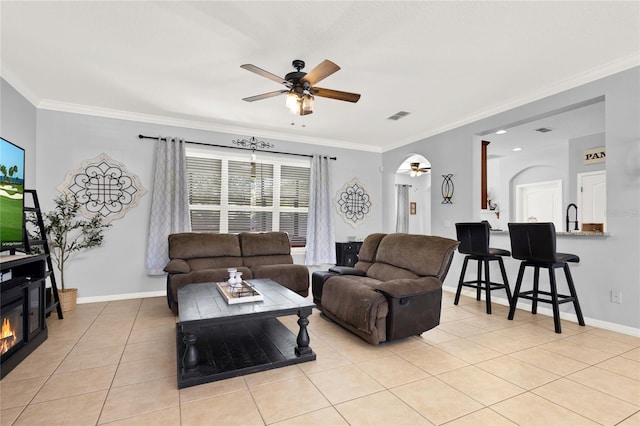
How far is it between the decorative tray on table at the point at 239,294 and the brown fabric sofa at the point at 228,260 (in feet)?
2.94

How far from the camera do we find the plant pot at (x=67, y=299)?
3.74 metres

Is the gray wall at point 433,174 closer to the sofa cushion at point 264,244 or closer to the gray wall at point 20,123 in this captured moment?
the gray wall at point 20,123

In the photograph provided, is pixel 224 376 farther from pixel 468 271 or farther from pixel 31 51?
pixel 468 271

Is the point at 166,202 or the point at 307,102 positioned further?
the point at 166,202

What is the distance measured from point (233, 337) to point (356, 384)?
125cm

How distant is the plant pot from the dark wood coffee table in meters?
1.85

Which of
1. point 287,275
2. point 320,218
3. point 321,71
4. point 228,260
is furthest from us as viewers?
point 320,218

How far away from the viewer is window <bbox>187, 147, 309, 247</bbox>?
5.08 metres

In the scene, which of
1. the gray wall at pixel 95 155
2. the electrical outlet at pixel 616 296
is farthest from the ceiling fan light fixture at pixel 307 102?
the electrical outlet at pixel 616 296

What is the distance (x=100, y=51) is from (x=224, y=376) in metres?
2.99

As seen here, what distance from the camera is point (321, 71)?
259cm

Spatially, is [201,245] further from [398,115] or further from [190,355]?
[398,115]

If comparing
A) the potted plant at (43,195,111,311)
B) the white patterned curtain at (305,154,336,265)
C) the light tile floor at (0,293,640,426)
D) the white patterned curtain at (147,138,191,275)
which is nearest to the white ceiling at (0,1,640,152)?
the white patterned curtain at (147,138,191,275)

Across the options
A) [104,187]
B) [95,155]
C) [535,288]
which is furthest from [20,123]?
[535,288]
